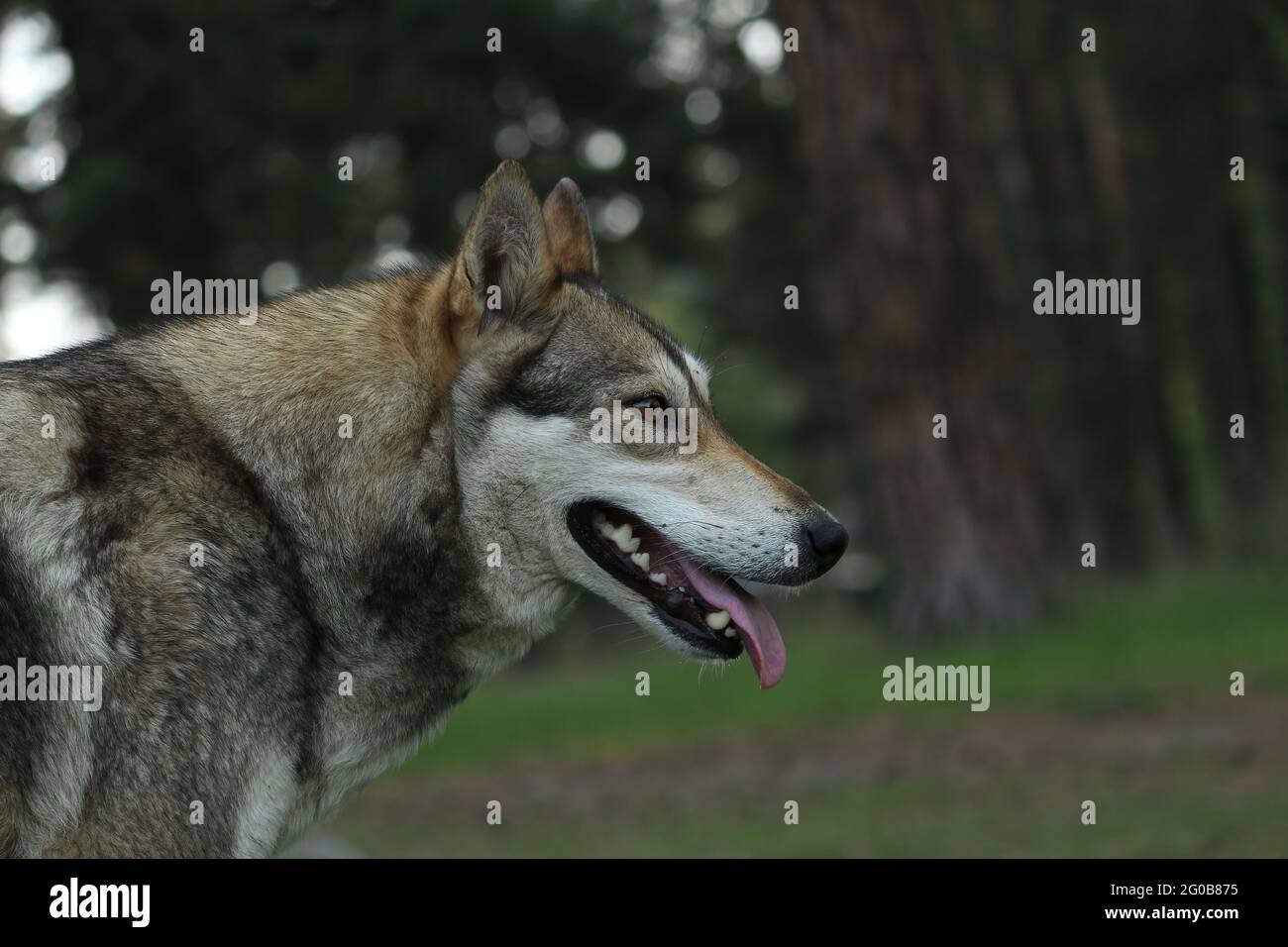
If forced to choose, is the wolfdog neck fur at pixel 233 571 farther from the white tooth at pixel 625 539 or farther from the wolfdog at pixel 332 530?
the white tooth at pixel 625 539

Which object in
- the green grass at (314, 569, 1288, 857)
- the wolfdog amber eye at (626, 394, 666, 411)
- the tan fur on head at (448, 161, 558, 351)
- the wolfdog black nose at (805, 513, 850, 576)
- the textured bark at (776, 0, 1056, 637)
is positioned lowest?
the green grass at (314, 569, 1288, 857)

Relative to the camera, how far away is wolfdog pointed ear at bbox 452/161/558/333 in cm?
472

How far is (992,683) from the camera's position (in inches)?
487

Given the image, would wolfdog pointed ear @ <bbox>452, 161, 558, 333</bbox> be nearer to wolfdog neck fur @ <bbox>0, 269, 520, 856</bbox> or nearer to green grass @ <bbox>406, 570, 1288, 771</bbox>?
wolfdog neck fur @ <bbox>0, 269, 520, 856</bbox>

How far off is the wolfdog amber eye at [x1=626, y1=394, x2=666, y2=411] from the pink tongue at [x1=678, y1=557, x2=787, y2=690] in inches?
21.6

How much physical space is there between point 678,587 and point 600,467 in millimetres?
527

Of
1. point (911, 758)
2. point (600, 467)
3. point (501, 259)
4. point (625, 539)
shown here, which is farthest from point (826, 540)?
point (911, 758)

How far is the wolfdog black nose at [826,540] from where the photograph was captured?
16.3 feet

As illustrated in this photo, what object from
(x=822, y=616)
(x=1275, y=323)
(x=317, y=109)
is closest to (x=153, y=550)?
(x=317, y=109)

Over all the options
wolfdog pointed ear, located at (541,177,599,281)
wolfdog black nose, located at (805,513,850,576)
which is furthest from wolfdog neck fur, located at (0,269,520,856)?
wolfdog black nose, located at (805,513,850,576)

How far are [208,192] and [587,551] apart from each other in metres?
10.1

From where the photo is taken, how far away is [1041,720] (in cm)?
1147

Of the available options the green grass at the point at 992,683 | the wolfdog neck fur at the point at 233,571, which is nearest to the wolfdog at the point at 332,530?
the wolfdog neck fur at the point at 233,571
